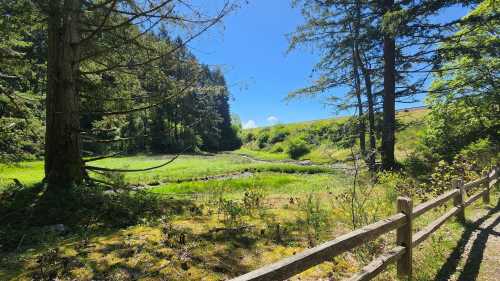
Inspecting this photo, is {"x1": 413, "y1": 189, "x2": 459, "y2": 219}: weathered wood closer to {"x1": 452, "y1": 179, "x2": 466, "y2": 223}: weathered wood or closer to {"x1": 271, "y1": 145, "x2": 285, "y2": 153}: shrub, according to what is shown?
{"x1": 452, "y1": 179, "x2": 466, "y2": 223}: weathered wood

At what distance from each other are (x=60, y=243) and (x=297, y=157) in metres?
38.2

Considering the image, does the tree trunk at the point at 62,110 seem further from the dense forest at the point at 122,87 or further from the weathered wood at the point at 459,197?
the weathered wood at the point at 459,197

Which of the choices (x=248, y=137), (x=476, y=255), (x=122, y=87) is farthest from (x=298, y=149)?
(x=476, y=255)

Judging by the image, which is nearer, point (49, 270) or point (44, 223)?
point (49, 270)

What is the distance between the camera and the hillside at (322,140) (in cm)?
1670

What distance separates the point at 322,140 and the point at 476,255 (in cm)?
1314

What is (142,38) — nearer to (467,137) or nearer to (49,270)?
(49,270)

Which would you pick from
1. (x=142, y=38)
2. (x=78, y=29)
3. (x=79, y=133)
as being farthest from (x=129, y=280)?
(x=142, y=38)

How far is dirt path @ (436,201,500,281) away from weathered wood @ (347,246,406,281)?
899 millimetres

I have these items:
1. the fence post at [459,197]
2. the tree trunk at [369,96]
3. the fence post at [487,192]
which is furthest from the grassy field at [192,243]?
the tree trunk at [369,96]

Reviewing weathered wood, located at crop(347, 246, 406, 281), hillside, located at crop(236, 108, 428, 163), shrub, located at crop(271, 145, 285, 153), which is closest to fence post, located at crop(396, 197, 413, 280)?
weathered wood, located at crop(347, 246, 406, 281)

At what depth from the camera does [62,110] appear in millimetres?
7645

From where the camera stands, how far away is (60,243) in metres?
5.27

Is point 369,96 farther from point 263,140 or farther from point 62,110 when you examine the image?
point 263,140
